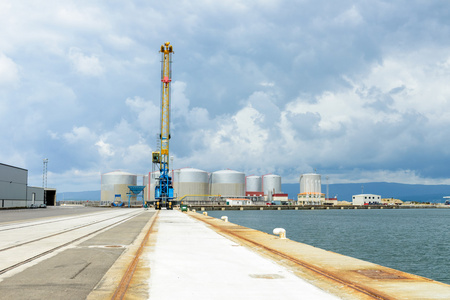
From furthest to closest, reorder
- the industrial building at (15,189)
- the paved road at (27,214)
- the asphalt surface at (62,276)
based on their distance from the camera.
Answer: the industrial building at (15,189), the paved road at (27,214), the asphalt surface at (62,276)

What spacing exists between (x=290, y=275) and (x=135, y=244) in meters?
13.1

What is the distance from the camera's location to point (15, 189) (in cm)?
12675

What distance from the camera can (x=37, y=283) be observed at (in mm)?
13867

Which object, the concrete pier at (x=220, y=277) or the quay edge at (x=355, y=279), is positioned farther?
the quay edge at (x=355, y=279)

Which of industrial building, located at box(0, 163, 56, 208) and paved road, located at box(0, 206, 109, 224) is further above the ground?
industrial building, located at box(0, 163, 56, 208)

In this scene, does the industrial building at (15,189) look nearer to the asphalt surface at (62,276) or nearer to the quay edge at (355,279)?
the asphalt surface at (62,276)

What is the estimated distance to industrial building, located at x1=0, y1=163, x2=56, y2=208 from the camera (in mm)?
117938

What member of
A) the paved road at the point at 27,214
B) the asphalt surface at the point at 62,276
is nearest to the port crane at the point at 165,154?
the paved road at the point at 27,214

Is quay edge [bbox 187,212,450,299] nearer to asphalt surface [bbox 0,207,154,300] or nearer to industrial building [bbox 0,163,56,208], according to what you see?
asphalt surface [bbox 0,207,154,300]

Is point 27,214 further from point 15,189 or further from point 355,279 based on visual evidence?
point 355,279

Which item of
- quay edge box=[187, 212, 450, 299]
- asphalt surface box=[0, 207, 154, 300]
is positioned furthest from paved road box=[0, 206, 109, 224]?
quay edge box=[187, 212, 450, 299]

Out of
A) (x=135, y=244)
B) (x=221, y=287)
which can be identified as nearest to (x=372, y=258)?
(x=135, y=244)

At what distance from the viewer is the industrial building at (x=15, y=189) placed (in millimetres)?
117938

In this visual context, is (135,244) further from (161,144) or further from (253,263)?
(161,144)
